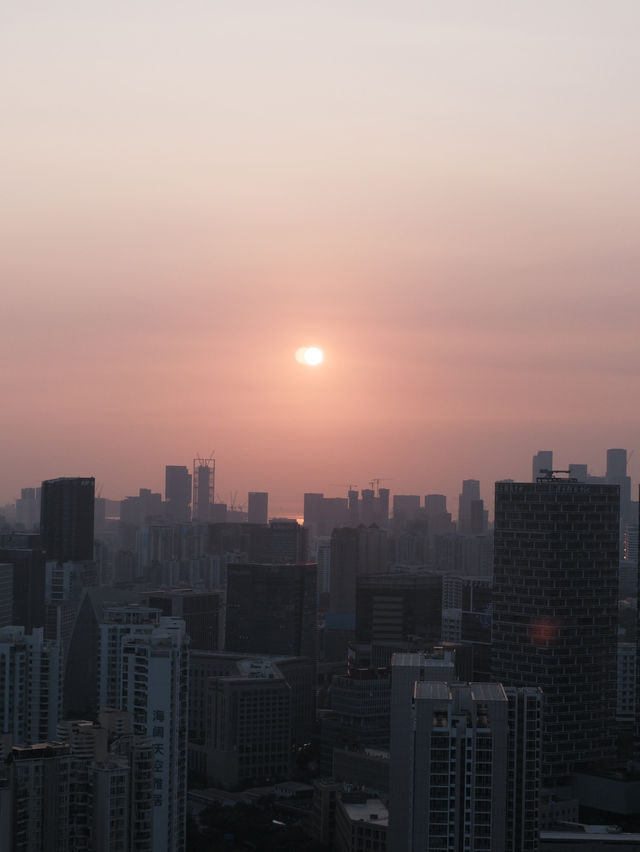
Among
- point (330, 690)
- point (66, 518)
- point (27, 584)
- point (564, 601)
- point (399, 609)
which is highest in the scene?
point (66, 518)

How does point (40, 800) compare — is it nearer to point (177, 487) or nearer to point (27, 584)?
point (27, 584)

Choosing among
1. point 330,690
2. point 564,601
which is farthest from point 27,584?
point 564,601

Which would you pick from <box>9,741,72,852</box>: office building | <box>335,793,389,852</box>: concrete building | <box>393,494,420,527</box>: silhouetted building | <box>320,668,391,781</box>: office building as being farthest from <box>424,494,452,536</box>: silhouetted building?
<box>9,741,72,852</box>: office building

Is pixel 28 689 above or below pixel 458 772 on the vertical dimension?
below

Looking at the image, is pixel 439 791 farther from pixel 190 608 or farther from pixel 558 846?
pixel 190 608

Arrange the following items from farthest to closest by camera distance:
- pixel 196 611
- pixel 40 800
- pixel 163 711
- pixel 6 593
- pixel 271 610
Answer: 1. pixel 271 610
2. pixel 6 593
3. pixel 196 611
4. pixel 163 711
5. pixel 40 800

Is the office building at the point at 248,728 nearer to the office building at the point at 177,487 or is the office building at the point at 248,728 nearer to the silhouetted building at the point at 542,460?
the silhouetted building at the point at 542,460
